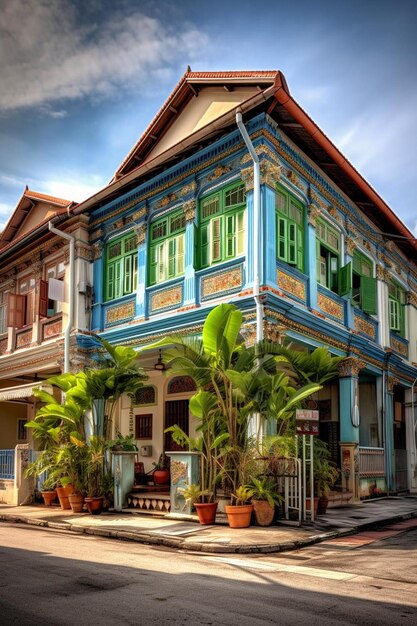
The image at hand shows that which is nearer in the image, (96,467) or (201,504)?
(201,504)

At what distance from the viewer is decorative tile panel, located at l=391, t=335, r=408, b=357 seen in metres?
18.8

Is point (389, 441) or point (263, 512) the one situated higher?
point (389, 441)

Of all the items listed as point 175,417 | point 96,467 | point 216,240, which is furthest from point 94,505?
point 216,240

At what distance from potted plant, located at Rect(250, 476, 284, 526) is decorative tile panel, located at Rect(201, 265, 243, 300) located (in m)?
3.83

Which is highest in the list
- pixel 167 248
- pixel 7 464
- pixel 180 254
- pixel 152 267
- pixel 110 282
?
pixel 167 248

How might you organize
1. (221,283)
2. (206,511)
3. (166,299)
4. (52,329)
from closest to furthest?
1. (206,511)
2. (221,283)
3. (166,299)
4. (52,329)

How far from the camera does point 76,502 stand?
13344mm

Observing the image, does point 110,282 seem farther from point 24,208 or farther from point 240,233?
point 24,208

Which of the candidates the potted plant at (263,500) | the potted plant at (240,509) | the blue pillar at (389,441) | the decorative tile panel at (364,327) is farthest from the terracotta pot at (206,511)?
the blue pillar at (389,441)

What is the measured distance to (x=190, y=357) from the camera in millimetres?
11430

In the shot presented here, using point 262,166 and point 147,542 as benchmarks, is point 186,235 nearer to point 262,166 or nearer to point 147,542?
point 262,166

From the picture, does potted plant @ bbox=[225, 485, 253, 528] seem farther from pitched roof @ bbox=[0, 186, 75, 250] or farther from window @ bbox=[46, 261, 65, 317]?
pitched roof @ bbox=[0, 186, 75, 250]

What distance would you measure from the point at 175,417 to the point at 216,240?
525 centimetres

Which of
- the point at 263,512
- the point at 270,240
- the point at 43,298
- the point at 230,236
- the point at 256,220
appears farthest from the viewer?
the point at 43,298
